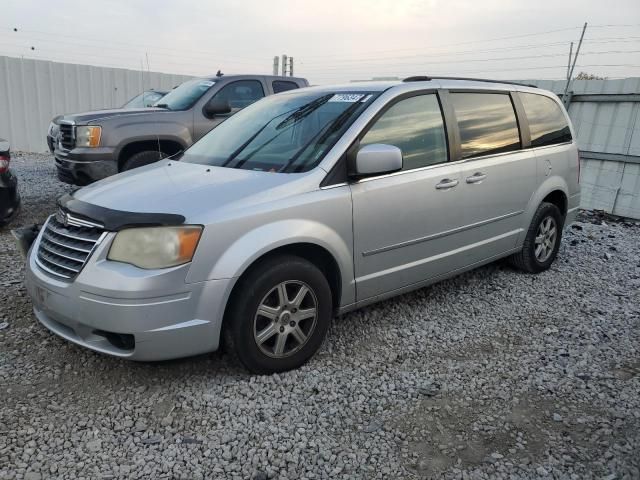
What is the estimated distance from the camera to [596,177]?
9234 millimetres

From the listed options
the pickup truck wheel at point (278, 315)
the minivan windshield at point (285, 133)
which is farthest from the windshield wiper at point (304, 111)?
the pickup truck wheel at point (278, 315)

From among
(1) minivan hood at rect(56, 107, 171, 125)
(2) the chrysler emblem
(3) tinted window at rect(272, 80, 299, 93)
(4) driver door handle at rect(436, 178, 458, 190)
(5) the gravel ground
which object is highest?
(3) tinted window at rect(272, 80, 299, 93)

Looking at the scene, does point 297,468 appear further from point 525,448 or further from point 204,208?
point 204,208

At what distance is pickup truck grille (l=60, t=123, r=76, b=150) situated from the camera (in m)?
6.59

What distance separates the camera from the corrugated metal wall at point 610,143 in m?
8.71

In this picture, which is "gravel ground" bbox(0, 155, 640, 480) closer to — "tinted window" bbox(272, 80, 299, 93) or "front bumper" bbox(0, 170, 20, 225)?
"front bumper" bbox(0, 170, 20, 225)

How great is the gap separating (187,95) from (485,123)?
4.65 m

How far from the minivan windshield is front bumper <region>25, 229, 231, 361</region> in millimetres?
1022

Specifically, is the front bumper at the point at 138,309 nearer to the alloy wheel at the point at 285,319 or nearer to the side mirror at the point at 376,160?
the alloy wheel at the point at 285,319

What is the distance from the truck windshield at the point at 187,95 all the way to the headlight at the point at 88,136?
3.73 ft

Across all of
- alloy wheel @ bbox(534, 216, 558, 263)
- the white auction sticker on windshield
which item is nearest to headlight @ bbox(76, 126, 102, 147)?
the white auction sticker on windshield

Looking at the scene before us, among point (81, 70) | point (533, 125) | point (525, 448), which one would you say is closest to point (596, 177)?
point (533, 125)

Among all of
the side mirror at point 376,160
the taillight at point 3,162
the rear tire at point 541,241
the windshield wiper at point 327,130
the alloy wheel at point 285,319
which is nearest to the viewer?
the alloy wheel at point 285,319

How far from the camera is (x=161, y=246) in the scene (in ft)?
9.02
